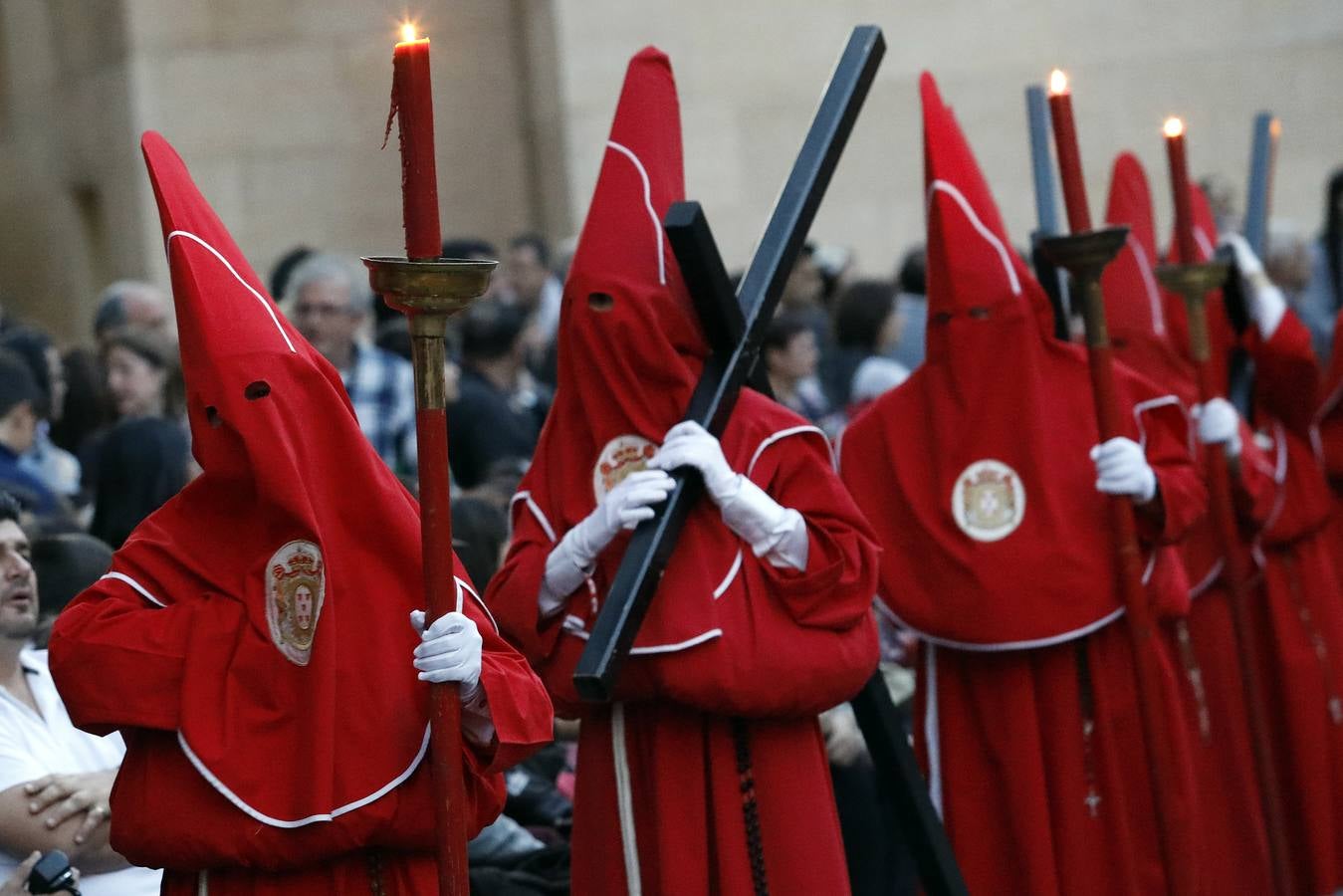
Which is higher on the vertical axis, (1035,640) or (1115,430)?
(1115,430)

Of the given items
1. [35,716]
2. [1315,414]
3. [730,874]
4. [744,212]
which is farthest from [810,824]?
[744,212]

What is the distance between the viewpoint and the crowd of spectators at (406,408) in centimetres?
507

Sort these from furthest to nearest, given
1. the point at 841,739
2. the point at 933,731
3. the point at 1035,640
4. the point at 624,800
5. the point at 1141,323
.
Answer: the point at 1141,323
the point at 841,739
the point at 933,731
the point at 1035,640
the point at 624,800

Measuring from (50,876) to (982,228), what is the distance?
2717 mm

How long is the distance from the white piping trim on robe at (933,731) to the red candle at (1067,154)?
4.20 feet

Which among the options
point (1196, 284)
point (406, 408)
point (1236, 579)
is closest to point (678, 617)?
point (1196, 284)

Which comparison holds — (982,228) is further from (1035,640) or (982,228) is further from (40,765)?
(40,765)

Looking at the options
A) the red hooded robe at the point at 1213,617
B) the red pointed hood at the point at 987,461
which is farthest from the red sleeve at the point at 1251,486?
the red pointed hood at the point at 987,461

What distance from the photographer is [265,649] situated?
364 cm

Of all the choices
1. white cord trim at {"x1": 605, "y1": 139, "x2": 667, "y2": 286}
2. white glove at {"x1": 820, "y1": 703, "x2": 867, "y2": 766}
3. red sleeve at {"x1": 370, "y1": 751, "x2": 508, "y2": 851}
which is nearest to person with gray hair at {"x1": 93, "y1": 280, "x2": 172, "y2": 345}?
white glove at {"x1": 820, "y1": 703, "x2": 867, "y2": 766}

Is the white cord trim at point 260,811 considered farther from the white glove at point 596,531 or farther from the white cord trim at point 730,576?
the white cord trim at point 730,576

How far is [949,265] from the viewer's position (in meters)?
5.41

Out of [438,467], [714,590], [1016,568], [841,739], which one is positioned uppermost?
[438,467]

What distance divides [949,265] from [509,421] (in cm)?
253
